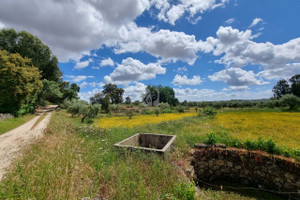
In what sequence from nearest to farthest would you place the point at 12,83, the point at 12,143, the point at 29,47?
1. the point at 12,143
2. the point at 12,83
3. the point at 29,47

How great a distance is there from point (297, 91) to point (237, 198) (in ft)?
184

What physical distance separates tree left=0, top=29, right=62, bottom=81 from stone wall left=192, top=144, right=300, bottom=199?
28866 mm

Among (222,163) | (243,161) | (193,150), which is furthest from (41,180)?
(243,161)

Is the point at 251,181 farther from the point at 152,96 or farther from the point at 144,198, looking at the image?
the point at 152,96

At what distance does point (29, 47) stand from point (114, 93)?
31479mm

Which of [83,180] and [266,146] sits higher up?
[83,180]

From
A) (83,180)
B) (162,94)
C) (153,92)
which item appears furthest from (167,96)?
(83,180)

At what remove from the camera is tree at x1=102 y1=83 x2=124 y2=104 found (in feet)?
175

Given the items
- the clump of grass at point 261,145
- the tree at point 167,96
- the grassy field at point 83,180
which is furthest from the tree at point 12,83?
the tree at point 167,96

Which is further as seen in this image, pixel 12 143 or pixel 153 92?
pixel 153 92

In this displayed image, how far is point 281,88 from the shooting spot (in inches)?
1946


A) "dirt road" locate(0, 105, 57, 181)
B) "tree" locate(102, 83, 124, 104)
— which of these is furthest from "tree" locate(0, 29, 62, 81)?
"tree" locate(102, 83, 124, 104)

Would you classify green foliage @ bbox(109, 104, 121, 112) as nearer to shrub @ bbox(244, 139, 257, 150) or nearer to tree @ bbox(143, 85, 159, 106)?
tree @ bbox(143, 85, 159, 106)

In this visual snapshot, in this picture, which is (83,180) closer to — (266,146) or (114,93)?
(266,146)
